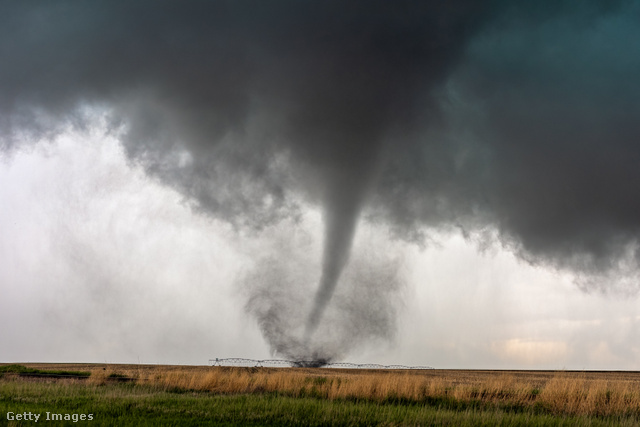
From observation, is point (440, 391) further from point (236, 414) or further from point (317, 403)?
point (236, 414)

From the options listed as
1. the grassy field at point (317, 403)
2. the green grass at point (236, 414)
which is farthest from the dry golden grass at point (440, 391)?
the green grass at point (236, 414)

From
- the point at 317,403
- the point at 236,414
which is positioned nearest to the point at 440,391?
the point at 317,403

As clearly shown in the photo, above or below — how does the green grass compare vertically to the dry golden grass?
below

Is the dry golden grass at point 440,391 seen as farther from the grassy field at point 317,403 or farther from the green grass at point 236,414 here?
the green grass at point 236,414

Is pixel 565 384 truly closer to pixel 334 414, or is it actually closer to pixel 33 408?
pixel 334 414

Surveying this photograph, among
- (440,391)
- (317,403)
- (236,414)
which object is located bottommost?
(236,414)

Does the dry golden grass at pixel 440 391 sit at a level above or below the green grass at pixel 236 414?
above

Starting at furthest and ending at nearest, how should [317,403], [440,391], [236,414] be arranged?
1. [440,391]
2. [317,403]
3. [236,414]
